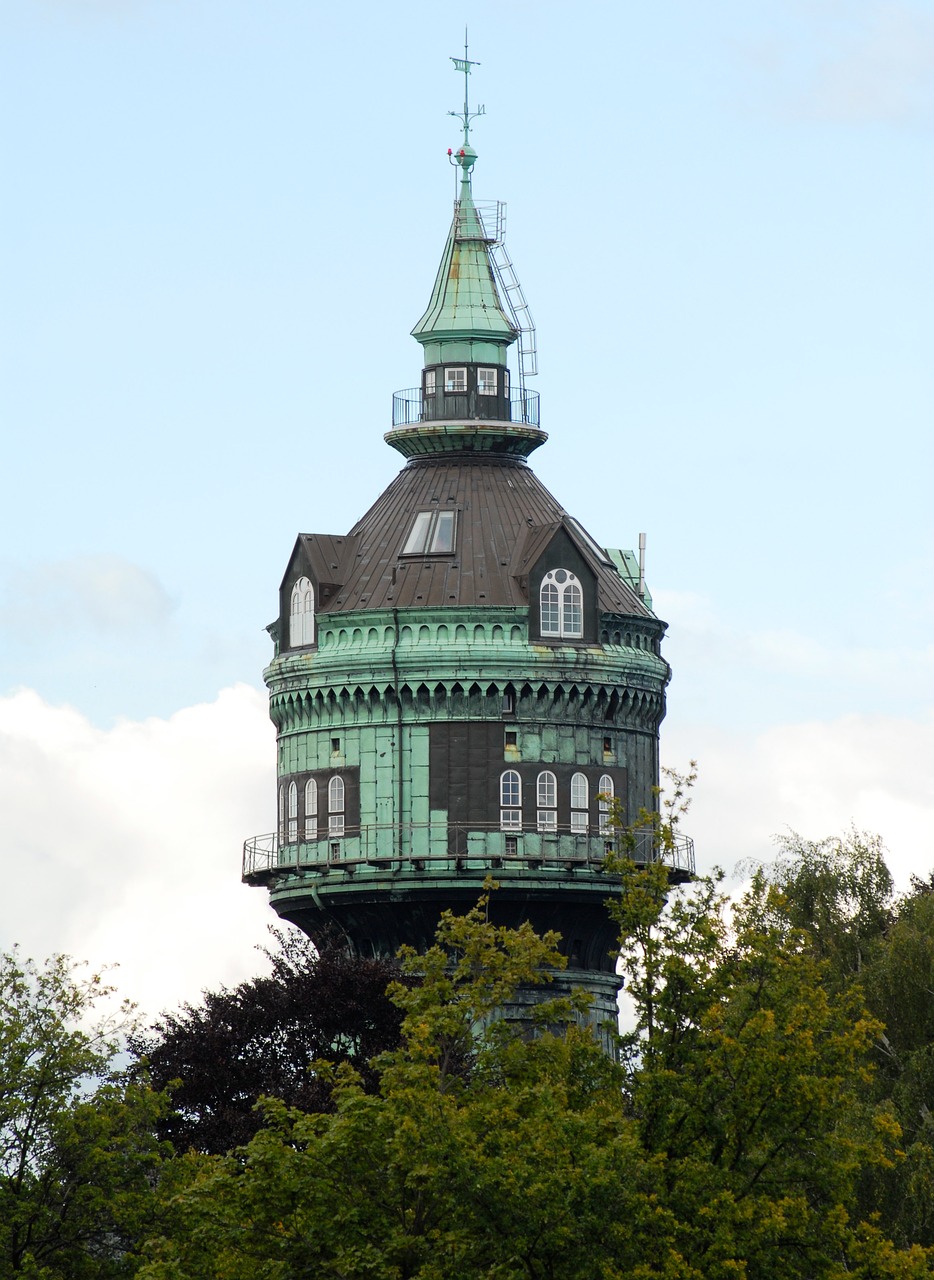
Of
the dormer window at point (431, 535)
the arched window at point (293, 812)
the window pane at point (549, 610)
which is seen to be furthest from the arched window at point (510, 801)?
the dormer window at point (431, 535)

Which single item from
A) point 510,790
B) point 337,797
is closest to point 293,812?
point 337,797

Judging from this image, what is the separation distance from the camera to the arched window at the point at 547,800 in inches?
3533

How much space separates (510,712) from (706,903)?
103ft

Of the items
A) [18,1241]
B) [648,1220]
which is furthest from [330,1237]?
[18,1241]

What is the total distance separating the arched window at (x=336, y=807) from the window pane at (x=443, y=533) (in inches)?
266

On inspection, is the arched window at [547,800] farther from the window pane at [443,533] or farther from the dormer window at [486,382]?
the dormer window at [486,382]

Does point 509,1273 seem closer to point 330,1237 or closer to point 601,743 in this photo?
point 330,1237

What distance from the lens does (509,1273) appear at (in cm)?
5438

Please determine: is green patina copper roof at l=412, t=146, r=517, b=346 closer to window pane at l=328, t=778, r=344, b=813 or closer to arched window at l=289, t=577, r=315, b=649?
arched window at l=289, t=577, r=315, b=649

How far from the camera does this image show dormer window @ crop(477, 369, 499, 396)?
96125 millimetres

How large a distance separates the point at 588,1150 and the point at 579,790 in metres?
35.9

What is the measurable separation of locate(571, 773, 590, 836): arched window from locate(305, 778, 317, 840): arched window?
22.2 ft

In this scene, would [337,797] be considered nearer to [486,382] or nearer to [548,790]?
[548,790]

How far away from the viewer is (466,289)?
9719 cm
